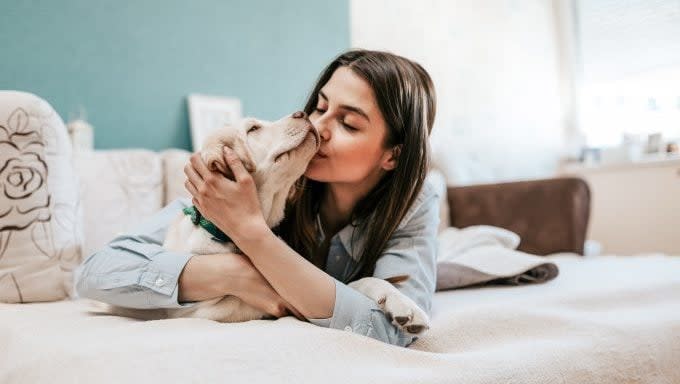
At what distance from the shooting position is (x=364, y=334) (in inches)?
35.4

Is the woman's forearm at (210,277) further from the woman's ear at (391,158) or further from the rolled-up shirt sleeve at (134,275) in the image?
the woman's ear at (391,158)

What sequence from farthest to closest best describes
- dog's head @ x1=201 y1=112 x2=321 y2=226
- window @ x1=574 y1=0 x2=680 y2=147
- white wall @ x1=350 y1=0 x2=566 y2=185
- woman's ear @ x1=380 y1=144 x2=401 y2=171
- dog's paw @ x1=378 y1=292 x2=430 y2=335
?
window @ x1=574 y1=0 x2=680 y2=147, white wall @ x1=350 y1=0 x2=566 y2=185, woman's ear @ x1=380 y1=144 x2=401 y2=171, dog's head @ x1=201 y1=112 x2=321 y2=226, dog's paw @ x1=378 y1=292 x2=430 y2=335

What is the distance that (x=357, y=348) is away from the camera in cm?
80

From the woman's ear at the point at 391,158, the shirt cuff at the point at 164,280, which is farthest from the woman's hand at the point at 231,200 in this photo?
the woman's ear at the point at 391,158

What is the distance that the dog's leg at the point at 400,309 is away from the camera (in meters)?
0.90

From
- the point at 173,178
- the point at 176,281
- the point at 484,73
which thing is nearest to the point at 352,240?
the point at 176,281

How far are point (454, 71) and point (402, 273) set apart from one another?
9.40 feet

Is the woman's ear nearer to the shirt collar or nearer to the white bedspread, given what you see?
the shirt collar

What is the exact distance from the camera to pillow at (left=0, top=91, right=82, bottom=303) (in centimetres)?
126

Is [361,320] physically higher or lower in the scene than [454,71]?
lower

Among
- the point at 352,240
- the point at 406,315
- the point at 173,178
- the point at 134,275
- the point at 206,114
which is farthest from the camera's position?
the point at 206,114

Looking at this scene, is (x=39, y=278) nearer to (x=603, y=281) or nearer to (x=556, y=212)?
(x=603, y=281)

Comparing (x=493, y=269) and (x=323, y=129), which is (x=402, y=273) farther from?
(x=493, y=269)

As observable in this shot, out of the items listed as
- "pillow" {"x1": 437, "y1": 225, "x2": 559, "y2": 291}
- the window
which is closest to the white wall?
the window
